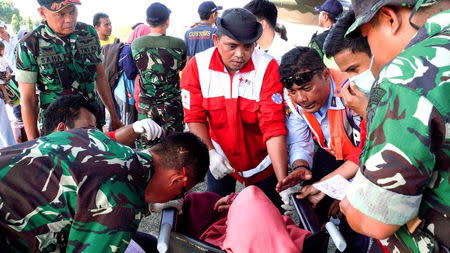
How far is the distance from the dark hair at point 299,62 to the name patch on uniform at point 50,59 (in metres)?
1.71

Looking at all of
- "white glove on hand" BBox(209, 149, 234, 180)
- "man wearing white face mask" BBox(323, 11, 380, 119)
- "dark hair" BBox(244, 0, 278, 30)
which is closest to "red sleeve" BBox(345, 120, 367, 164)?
"man wearing white face mask" BBox(323, 11, 380, 119)

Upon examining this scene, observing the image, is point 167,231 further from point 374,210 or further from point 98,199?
point 374,210

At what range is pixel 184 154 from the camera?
1452 millimetres

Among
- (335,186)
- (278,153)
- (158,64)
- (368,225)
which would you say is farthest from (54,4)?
(368,225)

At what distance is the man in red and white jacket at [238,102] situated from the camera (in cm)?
205

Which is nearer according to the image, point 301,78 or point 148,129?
point 301,78

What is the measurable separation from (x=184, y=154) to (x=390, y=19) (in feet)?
3.05

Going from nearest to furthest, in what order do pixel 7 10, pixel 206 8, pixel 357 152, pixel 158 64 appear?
pixel 357 152 → pixel 158 64 → pixel 206 8 → pixel 7 10

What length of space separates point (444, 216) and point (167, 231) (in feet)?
3.20

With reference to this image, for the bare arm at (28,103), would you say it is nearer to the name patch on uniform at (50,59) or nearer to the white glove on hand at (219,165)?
the name patch on uniform at (50,59)

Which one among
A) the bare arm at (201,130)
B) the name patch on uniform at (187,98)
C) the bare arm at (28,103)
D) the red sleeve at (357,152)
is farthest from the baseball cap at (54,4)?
the red sleeve at (357,152)

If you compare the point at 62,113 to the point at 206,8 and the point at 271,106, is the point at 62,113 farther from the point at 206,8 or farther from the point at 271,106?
the point at 206,8

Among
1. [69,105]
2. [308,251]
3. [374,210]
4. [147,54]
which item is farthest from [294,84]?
[147,54]

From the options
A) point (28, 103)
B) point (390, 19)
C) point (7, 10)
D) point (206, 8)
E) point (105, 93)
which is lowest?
point (7, 10)
